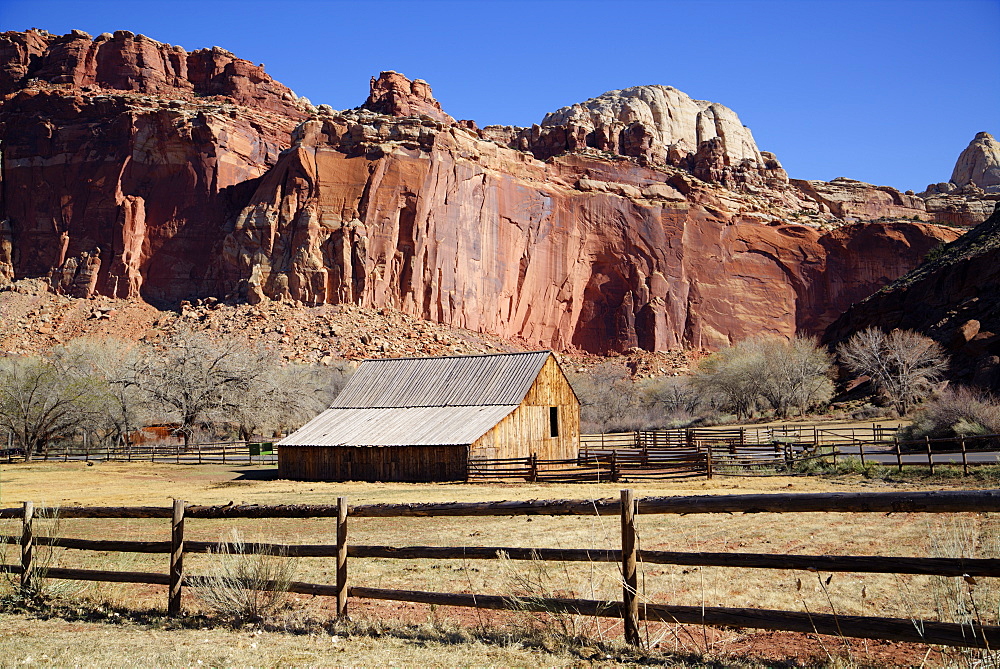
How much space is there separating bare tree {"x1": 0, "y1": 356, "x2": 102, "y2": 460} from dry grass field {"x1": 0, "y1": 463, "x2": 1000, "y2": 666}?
87.4ft

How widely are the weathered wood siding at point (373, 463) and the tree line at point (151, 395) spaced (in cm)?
1677

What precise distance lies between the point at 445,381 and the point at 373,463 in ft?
19.3

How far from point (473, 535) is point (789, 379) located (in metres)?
45.8

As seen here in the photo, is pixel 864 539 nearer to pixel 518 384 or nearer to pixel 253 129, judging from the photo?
pixel 518 384

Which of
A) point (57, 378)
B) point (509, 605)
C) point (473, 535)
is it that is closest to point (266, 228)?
point (57, 378)

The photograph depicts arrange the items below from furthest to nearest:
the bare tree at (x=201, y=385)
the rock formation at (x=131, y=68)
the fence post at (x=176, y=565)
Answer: the rock formation at (x=131, y=68), the bare tree at (x=201, y=385), the fence post at (x=176, y=565)

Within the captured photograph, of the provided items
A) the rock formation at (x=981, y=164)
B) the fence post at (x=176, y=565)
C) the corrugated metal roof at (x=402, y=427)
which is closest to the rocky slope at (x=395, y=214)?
the corrugated metal roof at (x=402, y=427)

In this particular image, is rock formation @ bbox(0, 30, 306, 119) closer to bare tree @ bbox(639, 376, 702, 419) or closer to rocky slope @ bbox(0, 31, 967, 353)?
rocky slope @ bbox(0, 31, 967, 353)

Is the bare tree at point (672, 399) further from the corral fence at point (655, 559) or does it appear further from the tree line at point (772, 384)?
the corral fence at point (655, 559)

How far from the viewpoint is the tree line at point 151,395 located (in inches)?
1624

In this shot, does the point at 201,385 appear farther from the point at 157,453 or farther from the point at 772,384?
the point at 772,384

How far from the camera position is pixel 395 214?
8056cm

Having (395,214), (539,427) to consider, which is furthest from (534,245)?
(539,427)

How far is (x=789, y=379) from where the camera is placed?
55.0 metres
